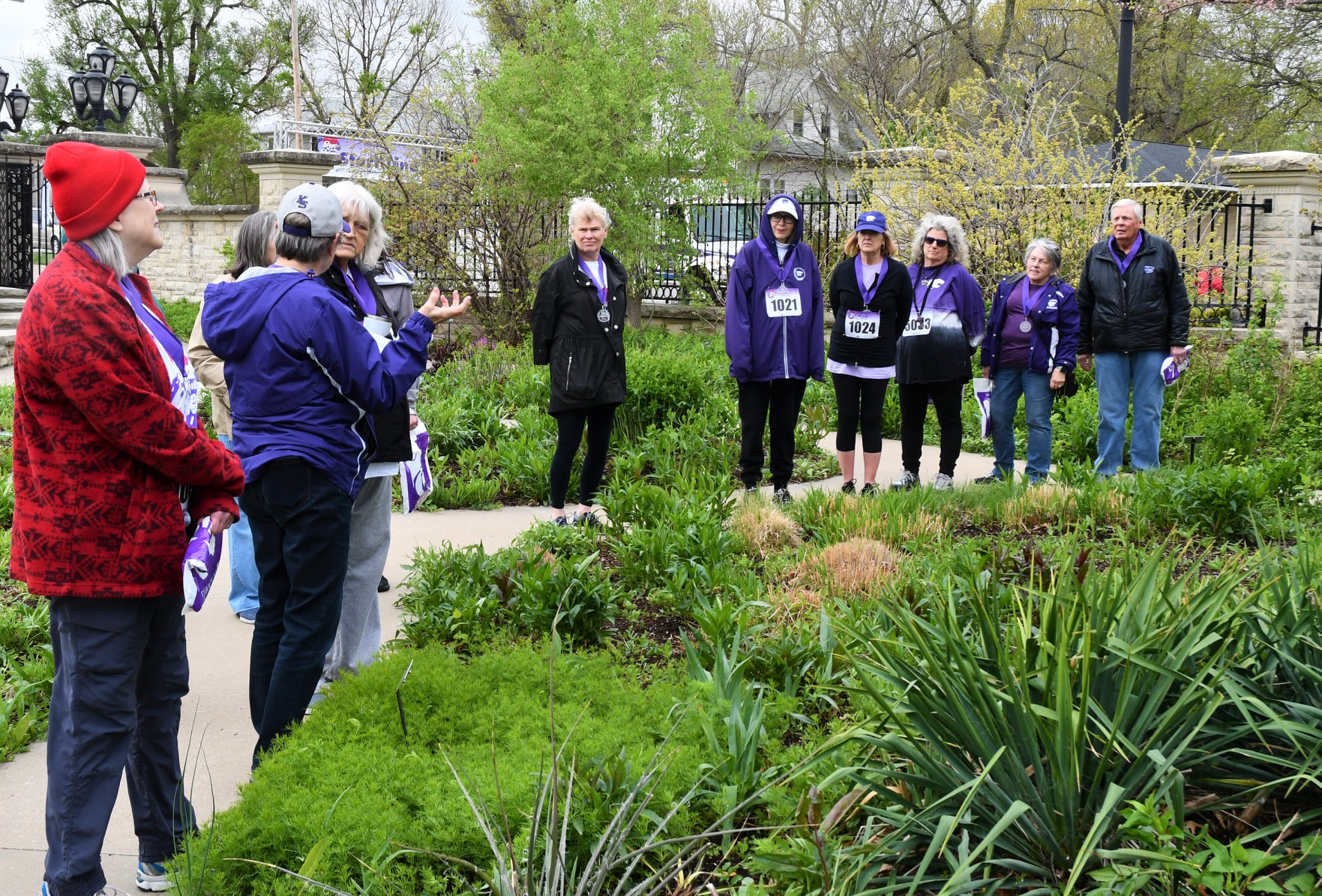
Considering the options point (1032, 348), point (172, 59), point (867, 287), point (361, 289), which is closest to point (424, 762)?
point (361, 289)

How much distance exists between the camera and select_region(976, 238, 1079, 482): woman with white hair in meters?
7.75

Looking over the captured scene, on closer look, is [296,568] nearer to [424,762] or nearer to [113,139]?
[424,762]

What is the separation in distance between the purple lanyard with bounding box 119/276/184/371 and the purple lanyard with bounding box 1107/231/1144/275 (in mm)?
6406

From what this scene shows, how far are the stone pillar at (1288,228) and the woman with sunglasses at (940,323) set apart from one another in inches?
274

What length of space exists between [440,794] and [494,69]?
15.0m

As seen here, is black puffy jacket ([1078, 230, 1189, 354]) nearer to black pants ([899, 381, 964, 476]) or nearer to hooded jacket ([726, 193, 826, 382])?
black pants ([899, 381, 964, 476])

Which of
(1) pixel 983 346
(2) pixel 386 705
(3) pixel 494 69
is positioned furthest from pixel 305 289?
(3) pixel 494 69

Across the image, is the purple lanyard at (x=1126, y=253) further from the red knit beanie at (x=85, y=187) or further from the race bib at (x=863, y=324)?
the red knit beanie at (x=85, y=187)

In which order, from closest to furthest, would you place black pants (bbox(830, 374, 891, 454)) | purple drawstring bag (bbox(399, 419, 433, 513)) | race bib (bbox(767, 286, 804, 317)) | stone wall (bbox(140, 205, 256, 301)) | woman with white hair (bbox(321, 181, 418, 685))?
woman with white hair (bbox(321, 181, 418, 685))
purple drawstring bag (bbox(399, 419, 433, 513))
race bib (bbox(767, 286, 804, 317))
black pants (bbox(830, 374, 891, 454))
stone wall (bbox(140, 205, 256, 301))

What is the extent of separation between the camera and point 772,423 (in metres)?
7.41

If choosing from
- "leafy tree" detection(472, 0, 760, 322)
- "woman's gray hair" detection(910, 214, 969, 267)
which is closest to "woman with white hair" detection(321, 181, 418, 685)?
"woman's gray hair" detection(910, 214, 969, 267)

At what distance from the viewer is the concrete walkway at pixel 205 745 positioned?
11.1 feet

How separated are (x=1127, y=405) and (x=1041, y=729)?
231 inches

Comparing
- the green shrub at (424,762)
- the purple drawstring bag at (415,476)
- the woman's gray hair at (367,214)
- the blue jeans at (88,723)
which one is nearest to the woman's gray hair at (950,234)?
the purple drawstring bag at (415,476)
